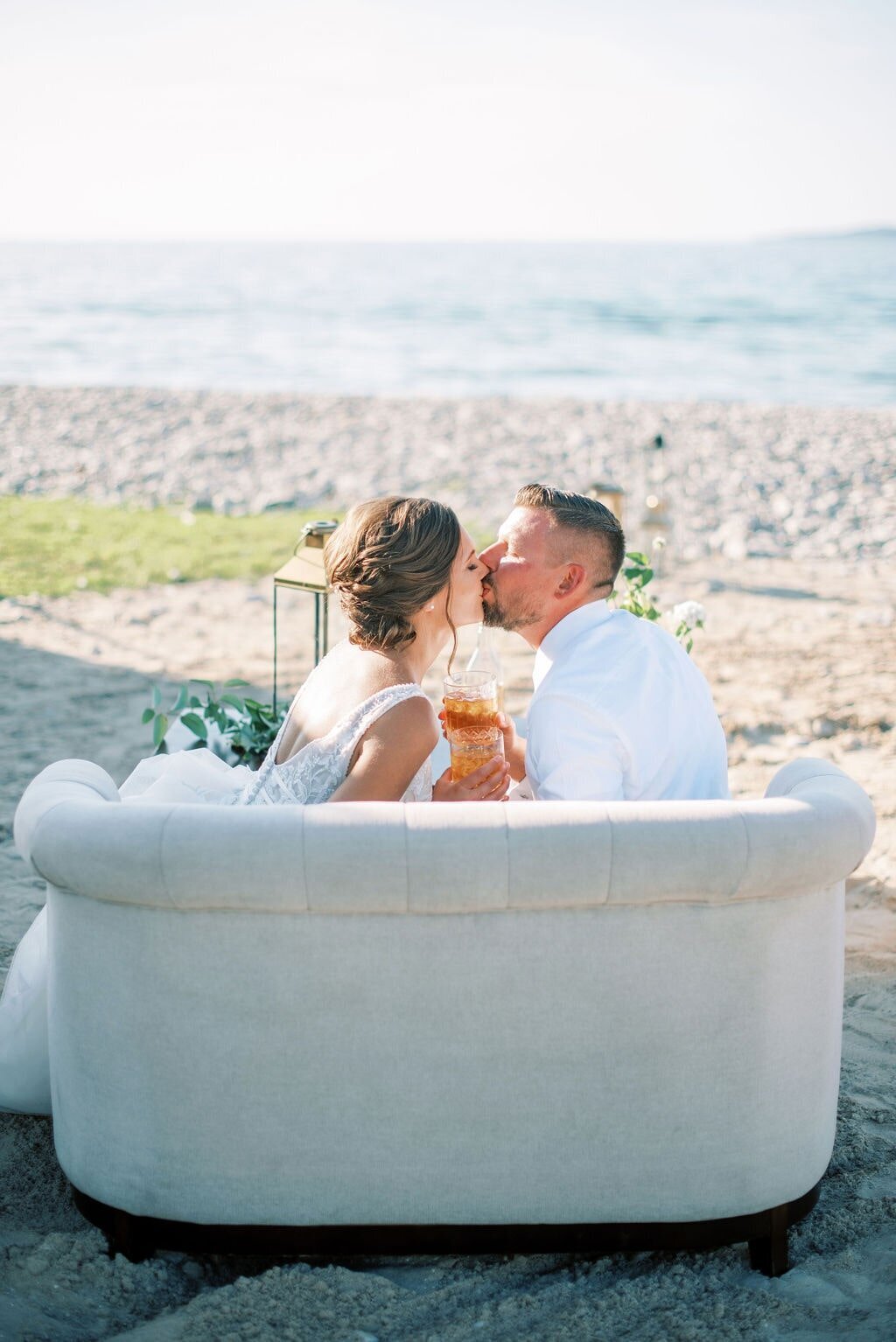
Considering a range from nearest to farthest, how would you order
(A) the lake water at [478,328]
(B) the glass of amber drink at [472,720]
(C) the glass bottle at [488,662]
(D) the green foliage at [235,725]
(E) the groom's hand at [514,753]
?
(B) the glass of amber drink at [472,720], (C) the glass bottle at [488,662], (E) the groom's hand at [514,753], (D) the green foliage at [235,725], (A) the lake water at [478,328]

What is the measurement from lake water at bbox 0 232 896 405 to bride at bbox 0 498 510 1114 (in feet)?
66.8

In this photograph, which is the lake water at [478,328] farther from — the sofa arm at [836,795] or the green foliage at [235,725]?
the sofa arm at [836,795]

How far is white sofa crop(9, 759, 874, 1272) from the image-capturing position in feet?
6.59

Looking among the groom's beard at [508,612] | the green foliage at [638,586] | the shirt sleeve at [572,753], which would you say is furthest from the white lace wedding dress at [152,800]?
the green foliage at [638,586]

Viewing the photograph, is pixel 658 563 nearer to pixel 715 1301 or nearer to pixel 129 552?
pixel 129 552

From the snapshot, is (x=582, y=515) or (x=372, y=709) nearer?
(x=372, y=709)

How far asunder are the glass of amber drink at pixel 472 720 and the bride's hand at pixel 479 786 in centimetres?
4

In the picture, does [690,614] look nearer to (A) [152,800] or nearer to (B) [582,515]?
(B) [582,515]

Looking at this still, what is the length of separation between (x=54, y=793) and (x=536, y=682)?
1135mm

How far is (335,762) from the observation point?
2.50 meters

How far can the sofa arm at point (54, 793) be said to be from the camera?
215 cm

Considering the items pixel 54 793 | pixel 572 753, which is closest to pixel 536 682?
pixel 572 753

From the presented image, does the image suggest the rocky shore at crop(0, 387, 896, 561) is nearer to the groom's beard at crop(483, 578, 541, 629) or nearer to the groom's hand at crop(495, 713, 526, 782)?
the groom's hand at crop(495, 713, 526, 782)

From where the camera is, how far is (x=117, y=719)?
572 cm
